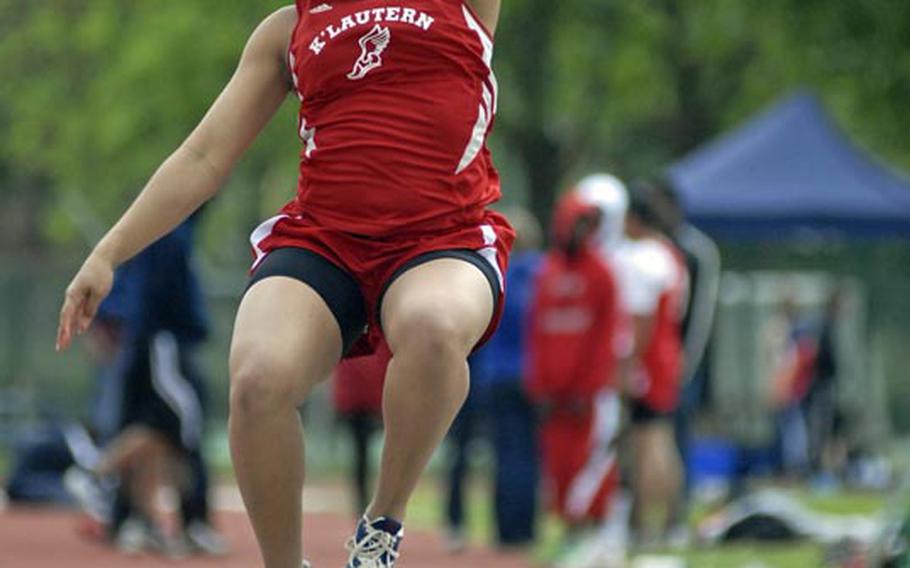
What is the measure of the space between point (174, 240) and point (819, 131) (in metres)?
9.43

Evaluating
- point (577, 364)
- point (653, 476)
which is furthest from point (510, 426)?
point (653, 476)

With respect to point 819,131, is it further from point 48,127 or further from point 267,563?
point 48,127

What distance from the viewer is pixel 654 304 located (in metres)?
14.7

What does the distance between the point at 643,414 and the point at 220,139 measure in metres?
8.29

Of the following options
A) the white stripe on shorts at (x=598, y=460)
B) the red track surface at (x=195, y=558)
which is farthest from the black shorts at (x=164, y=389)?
the white stripe on shorts at (x=598, y=460)

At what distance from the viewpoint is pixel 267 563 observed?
255 inches

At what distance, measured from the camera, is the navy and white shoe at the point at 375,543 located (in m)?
6.41

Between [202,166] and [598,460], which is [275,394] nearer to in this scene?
[202,166]

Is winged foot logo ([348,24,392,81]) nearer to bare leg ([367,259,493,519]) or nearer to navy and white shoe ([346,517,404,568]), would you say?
bare leg ([367,259,493,519])

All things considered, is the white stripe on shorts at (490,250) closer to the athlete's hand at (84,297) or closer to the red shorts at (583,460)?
the athlete's hand at (84,297)

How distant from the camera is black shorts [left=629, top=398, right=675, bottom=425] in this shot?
1477cm

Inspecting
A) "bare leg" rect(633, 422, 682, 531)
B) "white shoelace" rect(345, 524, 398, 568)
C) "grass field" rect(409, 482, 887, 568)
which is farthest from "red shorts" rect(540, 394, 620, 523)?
"white shoelace" rect(345, 524, 398, 568)

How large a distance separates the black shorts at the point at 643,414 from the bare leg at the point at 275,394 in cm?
841

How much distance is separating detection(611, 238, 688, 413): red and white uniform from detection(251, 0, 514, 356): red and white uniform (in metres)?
8.04
